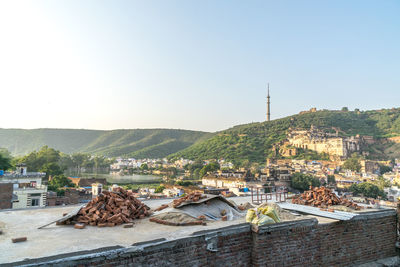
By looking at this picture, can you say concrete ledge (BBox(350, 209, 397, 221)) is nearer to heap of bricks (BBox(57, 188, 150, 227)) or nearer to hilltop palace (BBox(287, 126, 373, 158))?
heap of bricks (BBox(57, 188, 150, 227))

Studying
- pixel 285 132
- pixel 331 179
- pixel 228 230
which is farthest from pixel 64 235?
pixel 285 132

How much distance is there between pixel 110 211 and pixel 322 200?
16.3 ft

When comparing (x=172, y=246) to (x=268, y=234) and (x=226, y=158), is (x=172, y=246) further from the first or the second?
(x=226, y=158)

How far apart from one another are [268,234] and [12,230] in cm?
428

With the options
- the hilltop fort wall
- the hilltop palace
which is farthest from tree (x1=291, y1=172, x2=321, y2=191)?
the hilltop fort wall

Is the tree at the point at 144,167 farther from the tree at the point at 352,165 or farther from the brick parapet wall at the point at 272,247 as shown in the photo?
the brick parapet wall at the point at 272,247

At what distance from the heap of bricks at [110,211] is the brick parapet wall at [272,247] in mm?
1648

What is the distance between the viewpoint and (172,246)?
3773 millimetres

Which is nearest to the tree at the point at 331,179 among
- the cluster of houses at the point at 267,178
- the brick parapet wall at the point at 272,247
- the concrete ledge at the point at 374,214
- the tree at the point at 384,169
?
the cluster of houses at the point at 267,178

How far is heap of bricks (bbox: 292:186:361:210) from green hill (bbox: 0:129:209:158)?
386ft

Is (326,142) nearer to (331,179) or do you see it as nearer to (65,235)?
(331,179)

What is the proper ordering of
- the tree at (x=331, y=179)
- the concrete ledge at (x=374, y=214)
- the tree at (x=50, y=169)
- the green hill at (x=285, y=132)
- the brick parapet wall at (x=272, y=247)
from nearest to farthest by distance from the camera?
the brick parapet wall at (x=272, y=247) → the concrete ledge at (x=374, y=214) → the tree at (x=50, y=169) → the tree at (x=331, y=179) → the green hill at (x=285, y=132)

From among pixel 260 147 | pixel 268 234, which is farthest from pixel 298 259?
pixel 260 147

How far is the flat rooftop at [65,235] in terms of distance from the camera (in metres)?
3.61
